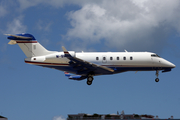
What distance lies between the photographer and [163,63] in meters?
41.2

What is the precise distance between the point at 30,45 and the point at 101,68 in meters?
11.8

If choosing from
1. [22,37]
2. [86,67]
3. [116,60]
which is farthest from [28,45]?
[116,60]

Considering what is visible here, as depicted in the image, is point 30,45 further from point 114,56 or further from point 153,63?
point 153,63

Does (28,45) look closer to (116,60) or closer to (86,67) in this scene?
(86,67)

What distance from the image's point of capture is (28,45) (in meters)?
43.1

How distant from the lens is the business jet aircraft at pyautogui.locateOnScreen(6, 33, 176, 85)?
40.0 meters

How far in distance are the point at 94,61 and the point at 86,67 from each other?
157cm

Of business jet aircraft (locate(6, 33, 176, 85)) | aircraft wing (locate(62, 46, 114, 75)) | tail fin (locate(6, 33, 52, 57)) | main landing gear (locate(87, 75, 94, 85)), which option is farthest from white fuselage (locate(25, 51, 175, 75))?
main landing gear (locate(87, 75, 94, 85))

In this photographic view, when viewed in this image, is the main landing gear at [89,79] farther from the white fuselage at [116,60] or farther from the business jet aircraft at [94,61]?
the white fuselage at [116,60]

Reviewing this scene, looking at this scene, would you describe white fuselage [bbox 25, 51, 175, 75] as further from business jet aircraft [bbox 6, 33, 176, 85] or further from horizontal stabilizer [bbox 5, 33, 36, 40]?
horizontal stabilizer [bbox 5, 33, 36, 40]

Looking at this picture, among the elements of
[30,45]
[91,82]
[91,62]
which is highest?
[30,45]

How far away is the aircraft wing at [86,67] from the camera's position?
39000mm

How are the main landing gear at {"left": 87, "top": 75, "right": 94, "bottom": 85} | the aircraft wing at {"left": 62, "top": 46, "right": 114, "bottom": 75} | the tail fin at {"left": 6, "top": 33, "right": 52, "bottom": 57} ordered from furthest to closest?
the tail fin at {"left": 6, "top": 33, "right": 52, "bottom": 57}, the main landing gear at {"left": 87, "top": 75, "right": 94, "bottom": 85}, the aircraft wing at {"left": 62, "top": 46, "right": 114, "bottom": 75}

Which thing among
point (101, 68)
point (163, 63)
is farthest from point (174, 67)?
point (101, 68)
